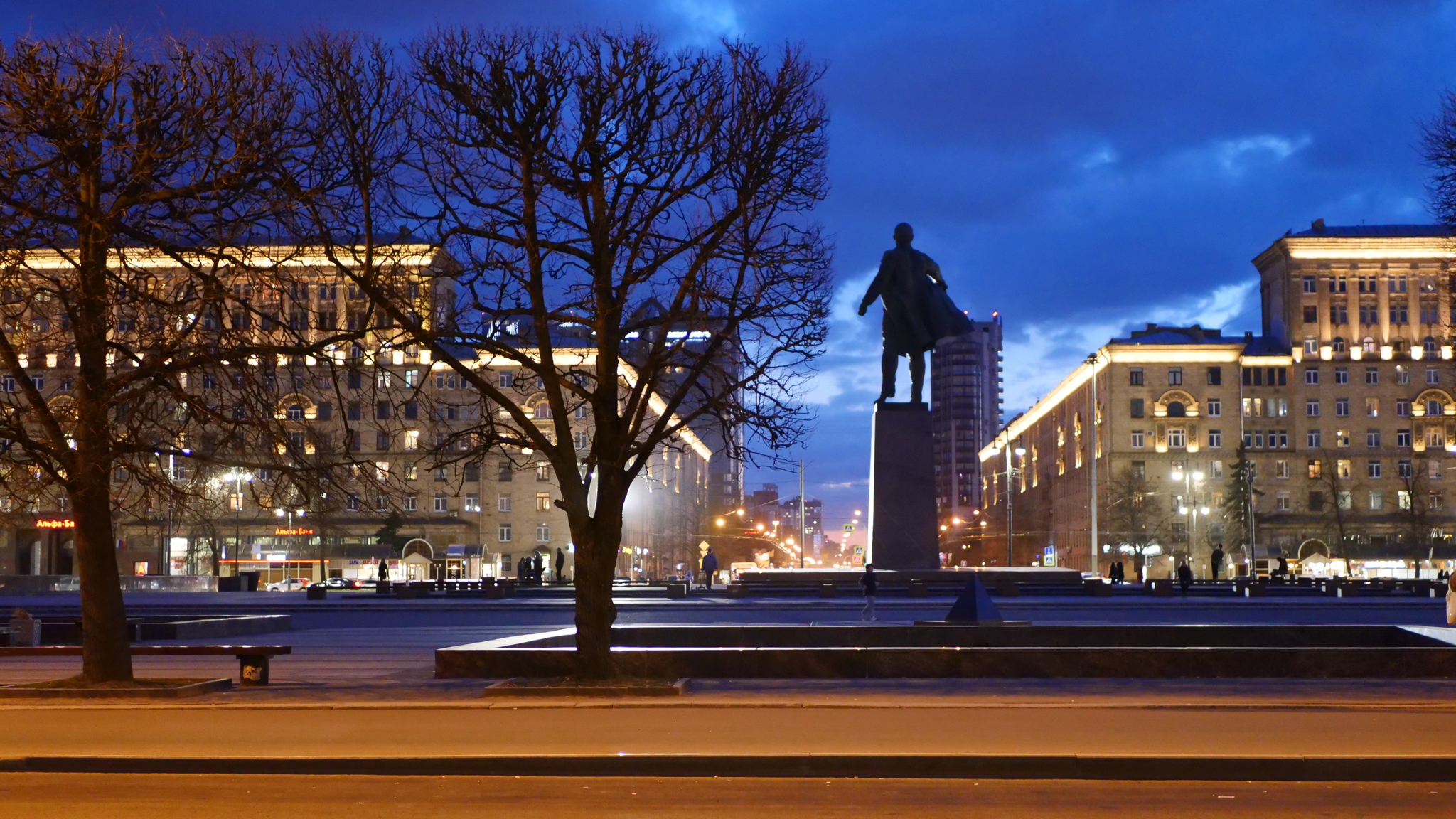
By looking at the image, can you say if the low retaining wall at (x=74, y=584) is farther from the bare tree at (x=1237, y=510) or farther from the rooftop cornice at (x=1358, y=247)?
the rooftop cornice at (x=1358, y=247)

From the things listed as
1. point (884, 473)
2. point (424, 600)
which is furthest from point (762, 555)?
point (884, 473)

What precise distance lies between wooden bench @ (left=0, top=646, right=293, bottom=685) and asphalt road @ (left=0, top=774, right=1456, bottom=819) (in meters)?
6.20

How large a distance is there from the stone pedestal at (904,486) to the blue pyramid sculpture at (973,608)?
12158mm

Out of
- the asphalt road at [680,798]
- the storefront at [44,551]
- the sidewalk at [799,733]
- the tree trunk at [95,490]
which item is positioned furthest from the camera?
the storefront at [44,551]

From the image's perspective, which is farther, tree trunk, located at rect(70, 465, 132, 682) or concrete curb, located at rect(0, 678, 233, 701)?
tree trunk, located at rect(70, 465, 132, 682)

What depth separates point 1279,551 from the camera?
106 metres

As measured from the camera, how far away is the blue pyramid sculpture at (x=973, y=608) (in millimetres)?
22141

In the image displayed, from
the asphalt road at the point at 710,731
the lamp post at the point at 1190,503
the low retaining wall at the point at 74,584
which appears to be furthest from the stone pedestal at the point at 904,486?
the lamp post at the point at 1190,503

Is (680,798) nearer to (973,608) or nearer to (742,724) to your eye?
(742,724)

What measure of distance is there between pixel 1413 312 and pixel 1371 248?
594cm

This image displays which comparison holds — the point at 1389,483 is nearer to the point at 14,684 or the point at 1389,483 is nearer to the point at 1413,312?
the point at 1413,312

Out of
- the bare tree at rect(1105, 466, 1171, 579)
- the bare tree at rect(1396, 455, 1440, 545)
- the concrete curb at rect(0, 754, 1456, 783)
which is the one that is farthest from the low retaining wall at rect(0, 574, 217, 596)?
the bare tree at rect(1396, 455, 1440, 545)

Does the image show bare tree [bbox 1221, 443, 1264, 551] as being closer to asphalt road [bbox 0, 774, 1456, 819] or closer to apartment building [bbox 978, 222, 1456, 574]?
apartment building [bbox 978, 222, 1456, 574]

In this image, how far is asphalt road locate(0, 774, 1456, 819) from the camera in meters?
9.78
